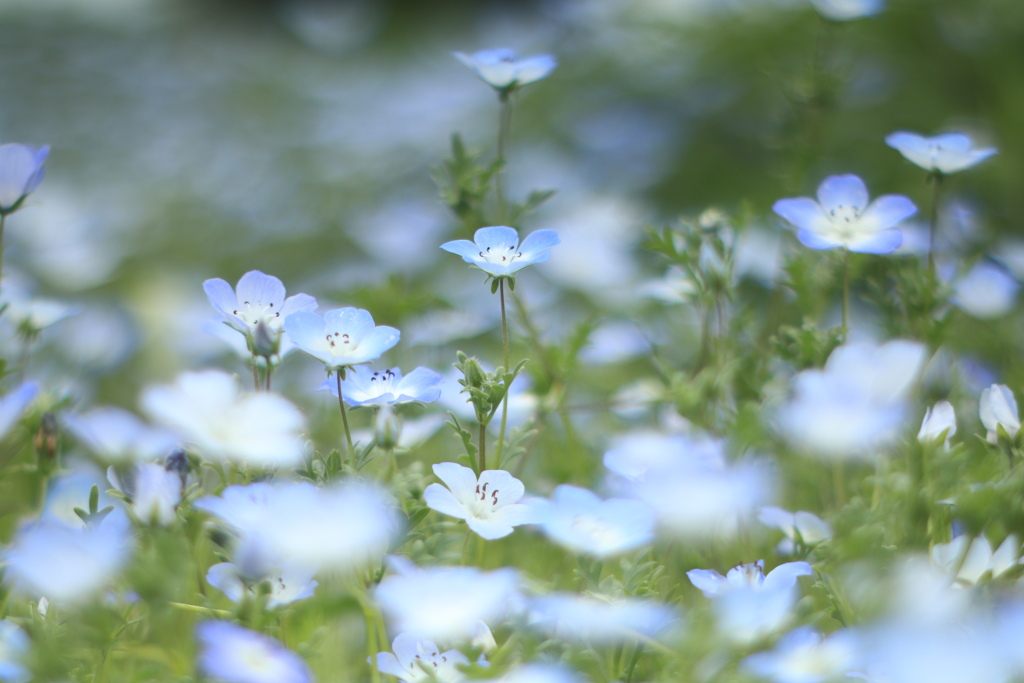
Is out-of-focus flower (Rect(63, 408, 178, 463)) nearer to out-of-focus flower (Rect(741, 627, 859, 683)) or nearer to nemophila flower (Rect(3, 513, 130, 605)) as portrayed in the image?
nemophila flower (Rect(3, 513, 130, 605))

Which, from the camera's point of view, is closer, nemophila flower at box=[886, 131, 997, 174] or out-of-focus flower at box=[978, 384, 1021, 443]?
out-of-focus flower at box=[978, 384, 1021, 443]

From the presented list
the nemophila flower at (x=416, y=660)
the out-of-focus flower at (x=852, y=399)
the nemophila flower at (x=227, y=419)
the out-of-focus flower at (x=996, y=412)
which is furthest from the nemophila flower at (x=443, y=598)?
the out-of-focus flower at (x=996, y=412)

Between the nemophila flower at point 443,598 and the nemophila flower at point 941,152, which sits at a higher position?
the nemophila flower at point 941,152

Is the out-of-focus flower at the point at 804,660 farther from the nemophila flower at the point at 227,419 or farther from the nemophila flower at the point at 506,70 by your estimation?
the nemophila flower at the point at 506,70

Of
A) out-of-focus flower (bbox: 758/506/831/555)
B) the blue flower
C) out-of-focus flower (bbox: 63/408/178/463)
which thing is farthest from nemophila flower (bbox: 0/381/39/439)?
out-of-focus flower (bbox: 758/506/831/555)

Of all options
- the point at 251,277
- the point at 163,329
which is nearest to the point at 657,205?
the point at 163,329
